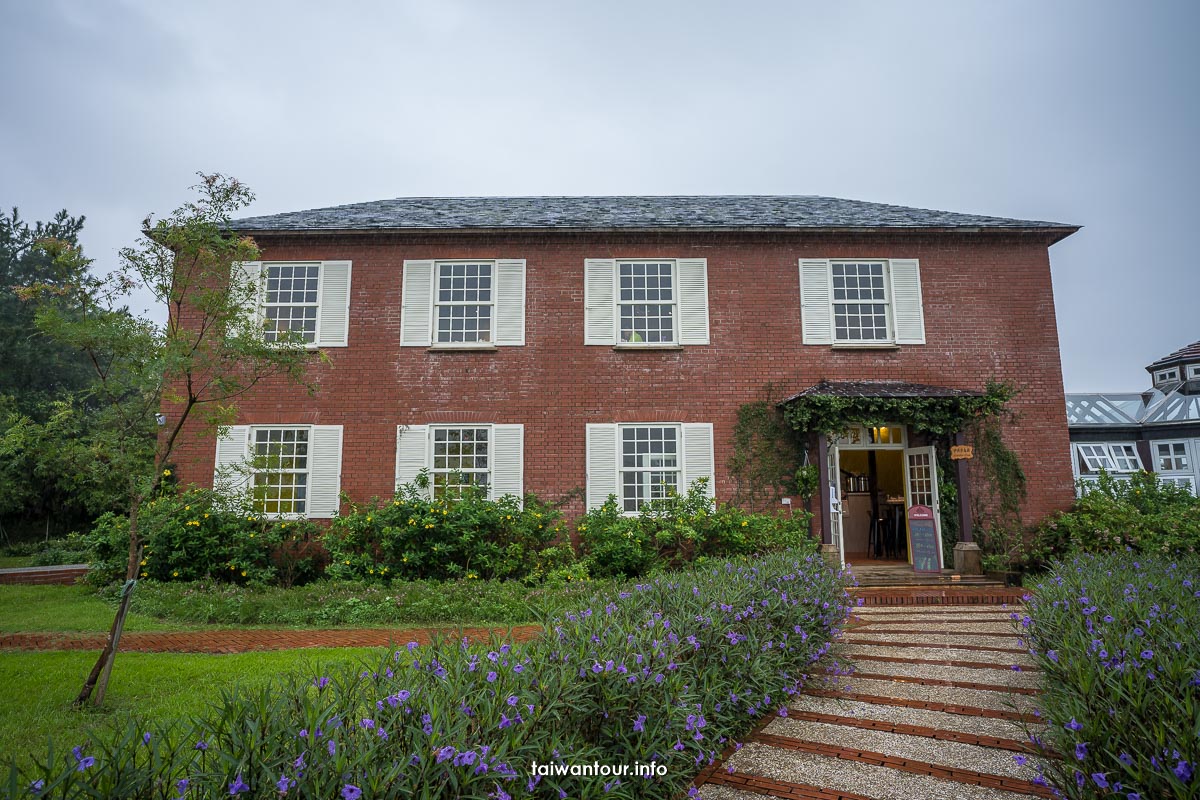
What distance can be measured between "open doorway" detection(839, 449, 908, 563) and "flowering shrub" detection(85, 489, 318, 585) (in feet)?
37.1

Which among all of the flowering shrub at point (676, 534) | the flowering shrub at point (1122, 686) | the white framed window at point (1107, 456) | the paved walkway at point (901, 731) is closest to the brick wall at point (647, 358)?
the flowering shrub at point (676, 534)

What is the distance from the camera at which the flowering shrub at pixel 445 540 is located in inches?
432

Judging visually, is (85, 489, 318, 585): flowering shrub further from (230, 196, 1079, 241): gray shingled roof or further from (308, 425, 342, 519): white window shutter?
(230, 196, 1079, 241): gray shingled roof

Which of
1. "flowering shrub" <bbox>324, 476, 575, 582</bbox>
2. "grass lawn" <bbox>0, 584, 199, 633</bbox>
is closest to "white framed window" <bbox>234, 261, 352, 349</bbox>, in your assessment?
"flowering shrub" <bbox>324, 476, 575, 582</bbox>

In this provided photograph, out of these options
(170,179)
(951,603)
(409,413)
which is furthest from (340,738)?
(170,179)

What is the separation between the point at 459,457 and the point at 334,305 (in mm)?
4026

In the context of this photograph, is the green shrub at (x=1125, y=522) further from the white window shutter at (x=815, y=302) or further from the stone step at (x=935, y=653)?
the stone step at (x=935, y=653)

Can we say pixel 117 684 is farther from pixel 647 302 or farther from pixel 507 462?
pixel 647 302

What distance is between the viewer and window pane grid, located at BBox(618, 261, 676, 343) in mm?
12836

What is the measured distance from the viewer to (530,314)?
1280cm

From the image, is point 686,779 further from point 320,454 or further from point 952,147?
point 952,147

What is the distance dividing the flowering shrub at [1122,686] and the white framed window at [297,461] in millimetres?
11184

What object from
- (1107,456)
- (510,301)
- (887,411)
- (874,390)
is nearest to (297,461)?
(510,301)

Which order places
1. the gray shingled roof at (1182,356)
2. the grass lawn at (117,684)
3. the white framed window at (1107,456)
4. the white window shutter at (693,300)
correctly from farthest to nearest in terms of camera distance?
1. the gray shingled roof at (1182,356)
2. the white framed window at (1107,456)
3. the white window shutter at (693,300)
4. the grass lawn at (117,684)
